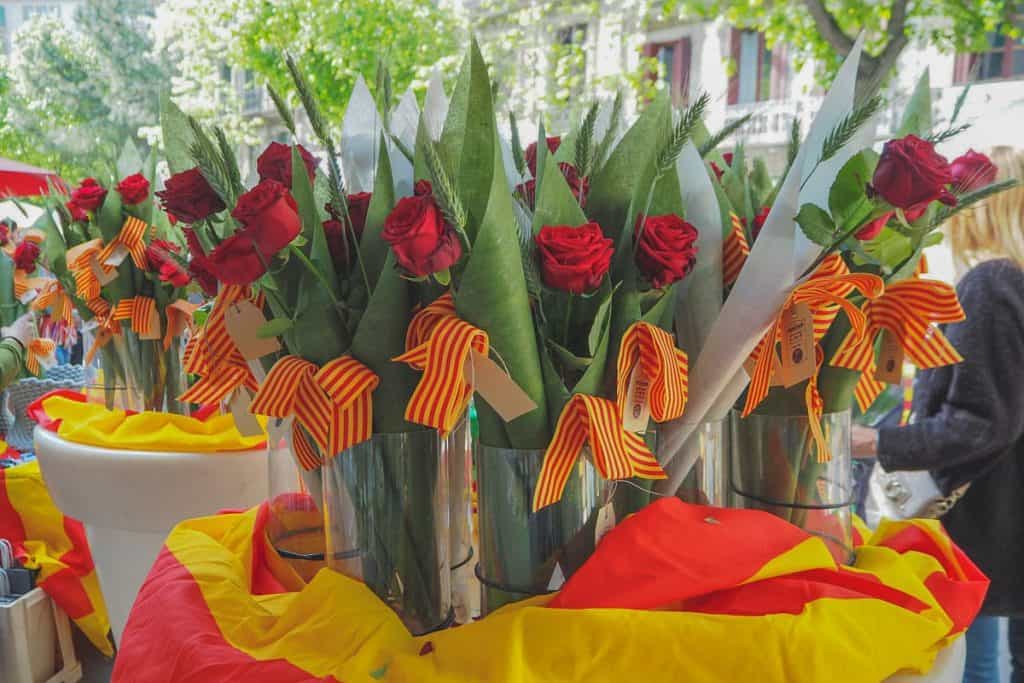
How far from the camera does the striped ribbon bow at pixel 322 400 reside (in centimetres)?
73

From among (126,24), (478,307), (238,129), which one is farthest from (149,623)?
(126,24)

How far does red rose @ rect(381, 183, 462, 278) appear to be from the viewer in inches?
24.1

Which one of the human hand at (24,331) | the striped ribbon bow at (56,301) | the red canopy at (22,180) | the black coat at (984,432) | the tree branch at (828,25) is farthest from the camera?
the tree branch at (828,25)

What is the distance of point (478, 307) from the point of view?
2.23ft

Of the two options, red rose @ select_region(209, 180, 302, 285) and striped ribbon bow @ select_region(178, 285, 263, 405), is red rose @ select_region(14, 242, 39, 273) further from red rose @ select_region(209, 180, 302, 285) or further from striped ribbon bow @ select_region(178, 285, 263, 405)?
red rose @ select_region(209, 180, 302, 285)

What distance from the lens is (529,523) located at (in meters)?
0.74

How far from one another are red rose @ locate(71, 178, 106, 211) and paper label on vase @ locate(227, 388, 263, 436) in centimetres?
85

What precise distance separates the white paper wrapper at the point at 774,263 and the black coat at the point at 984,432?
999 mm

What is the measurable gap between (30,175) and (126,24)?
9542 mm

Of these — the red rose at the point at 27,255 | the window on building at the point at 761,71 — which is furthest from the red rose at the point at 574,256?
the window on building at the point at 761,71

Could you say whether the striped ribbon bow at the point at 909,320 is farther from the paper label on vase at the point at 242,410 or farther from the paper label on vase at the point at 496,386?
the paper label on vase at the point at 242,410

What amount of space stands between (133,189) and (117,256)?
0.44 feet

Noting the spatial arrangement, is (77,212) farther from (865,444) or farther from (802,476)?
(865,444)

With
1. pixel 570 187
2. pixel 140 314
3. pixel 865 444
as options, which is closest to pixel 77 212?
pixel 140 314
